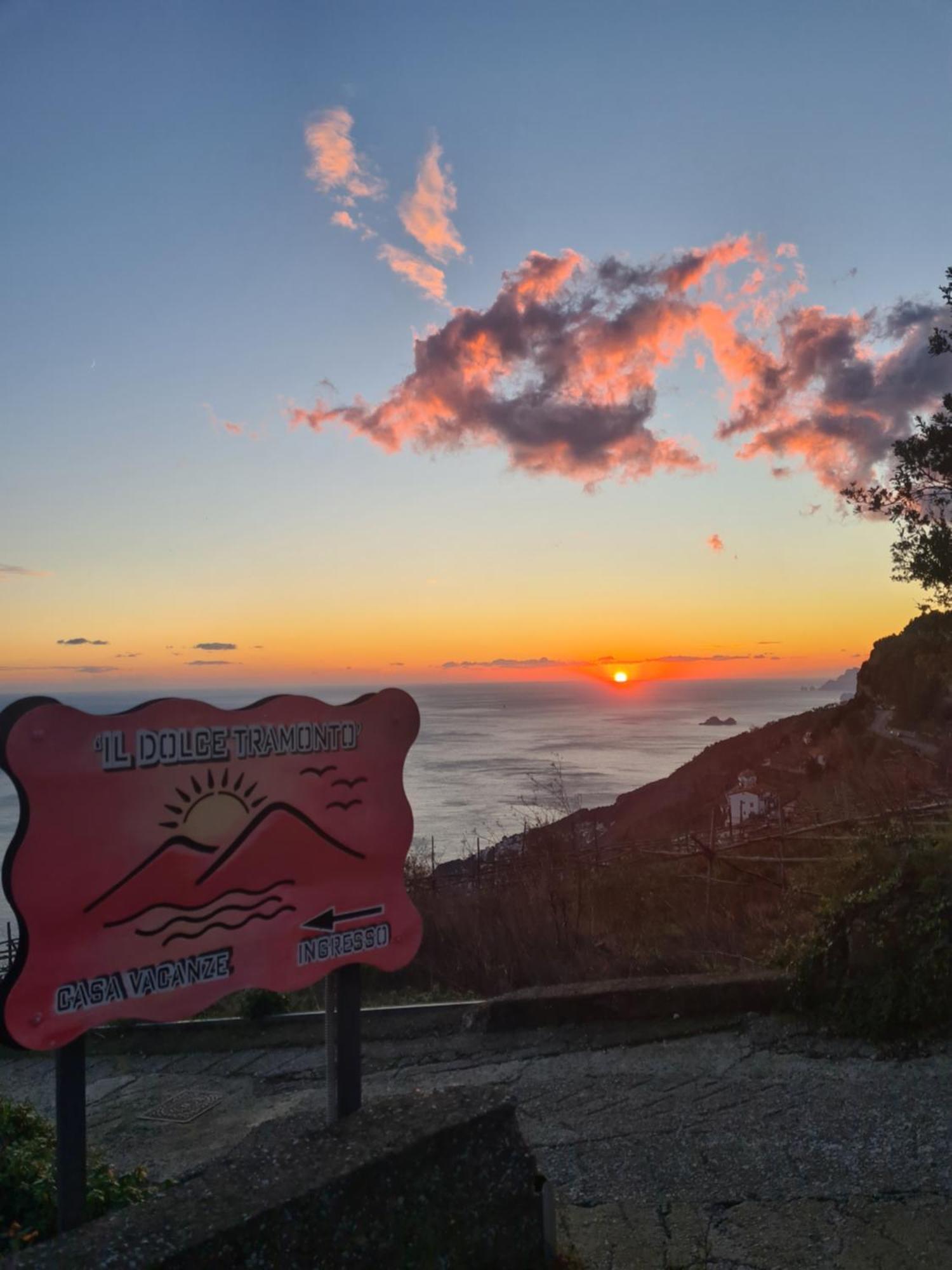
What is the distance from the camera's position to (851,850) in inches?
330

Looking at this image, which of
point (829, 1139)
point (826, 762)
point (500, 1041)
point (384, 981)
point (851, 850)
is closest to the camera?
point (829, 1139)

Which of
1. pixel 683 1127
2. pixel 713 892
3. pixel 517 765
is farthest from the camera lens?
pixel 517 765

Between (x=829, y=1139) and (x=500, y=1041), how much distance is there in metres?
2.83

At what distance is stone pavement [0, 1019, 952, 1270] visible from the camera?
13.5 feet

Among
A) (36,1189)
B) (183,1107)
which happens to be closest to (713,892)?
(183,1107)

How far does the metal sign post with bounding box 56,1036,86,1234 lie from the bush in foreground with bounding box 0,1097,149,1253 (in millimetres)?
207

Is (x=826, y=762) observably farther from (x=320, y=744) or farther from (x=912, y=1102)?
(x=320, y=744)

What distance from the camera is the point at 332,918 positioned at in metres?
4.10

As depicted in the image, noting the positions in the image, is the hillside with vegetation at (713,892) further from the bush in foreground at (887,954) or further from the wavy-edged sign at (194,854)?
the wavy-edged sign at (194,854)

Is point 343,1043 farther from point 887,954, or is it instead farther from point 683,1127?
point 887,954

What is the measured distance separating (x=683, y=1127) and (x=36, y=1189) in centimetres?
330

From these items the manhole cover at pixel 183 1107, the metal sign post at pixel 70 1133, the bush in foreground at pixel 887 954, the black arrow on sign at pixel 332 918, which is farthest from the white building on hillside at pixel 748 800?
the metal sign post at pixel 70 1133

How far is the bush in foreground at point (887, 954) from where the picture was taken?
6121 mm

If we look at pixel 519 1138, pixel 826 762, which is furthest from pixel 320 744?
pixel 826 762
